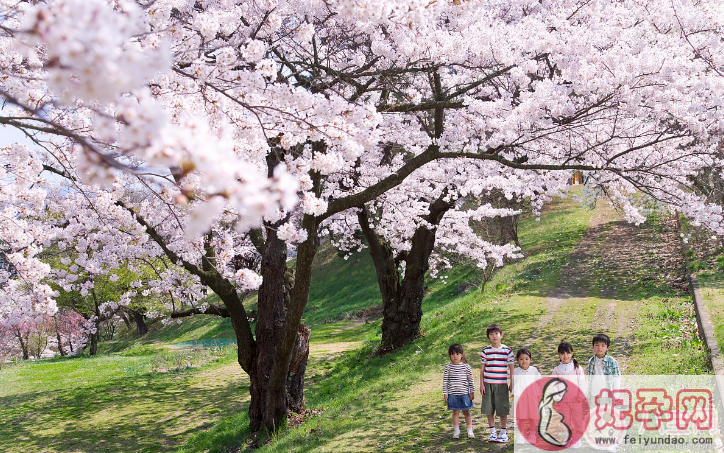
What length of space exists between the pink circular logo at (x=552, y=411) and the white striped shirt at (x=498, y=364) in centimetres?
29

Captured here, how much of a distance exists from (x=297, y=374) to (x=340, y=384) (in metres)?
2.71

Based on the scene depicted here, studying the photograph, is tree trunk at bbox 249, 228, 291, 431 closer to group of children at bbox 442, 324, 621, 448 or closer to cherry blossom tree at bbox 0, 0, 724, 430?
cherry blossom tree at bbox 0, 0, 724, 430

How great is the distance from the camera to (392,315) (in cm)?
1314

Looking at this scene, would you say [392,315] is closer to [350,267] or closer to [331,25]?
[331,25]

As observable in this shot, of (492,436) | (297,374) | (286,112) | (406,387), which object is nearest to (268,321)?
(297,374)

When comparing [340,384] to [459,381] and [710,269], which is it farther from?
[710,269]

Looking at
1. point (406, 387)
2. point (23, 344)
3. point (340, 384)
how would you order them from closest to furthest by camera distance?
point (406, 387) < point (340, 384) < point (23, 344)

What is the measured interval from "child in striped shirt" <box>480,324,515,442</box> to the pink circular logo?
0.17 metres

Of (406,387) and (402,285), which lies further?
(402,285)

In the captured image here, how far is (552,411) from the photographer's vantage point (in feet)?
19.7

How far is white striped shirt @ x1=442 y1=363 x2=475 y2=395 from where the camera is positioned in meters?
6.08

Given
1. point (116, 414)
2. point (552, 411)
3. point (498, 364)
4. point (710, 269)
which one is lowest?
point (116, 414)

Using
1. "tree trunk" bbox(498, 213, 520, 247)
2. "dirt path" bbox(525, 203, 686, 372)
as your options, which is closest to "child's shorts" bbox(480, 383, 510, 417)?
"dirt path" bbox(525, 203, 686, 372)

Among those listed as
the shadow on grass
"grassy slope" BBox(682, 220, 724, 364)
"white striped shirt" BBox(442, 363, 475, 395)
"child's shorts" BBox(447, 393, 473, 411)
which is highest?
"grassy slope" BBox(682, 220, 724, 364)
